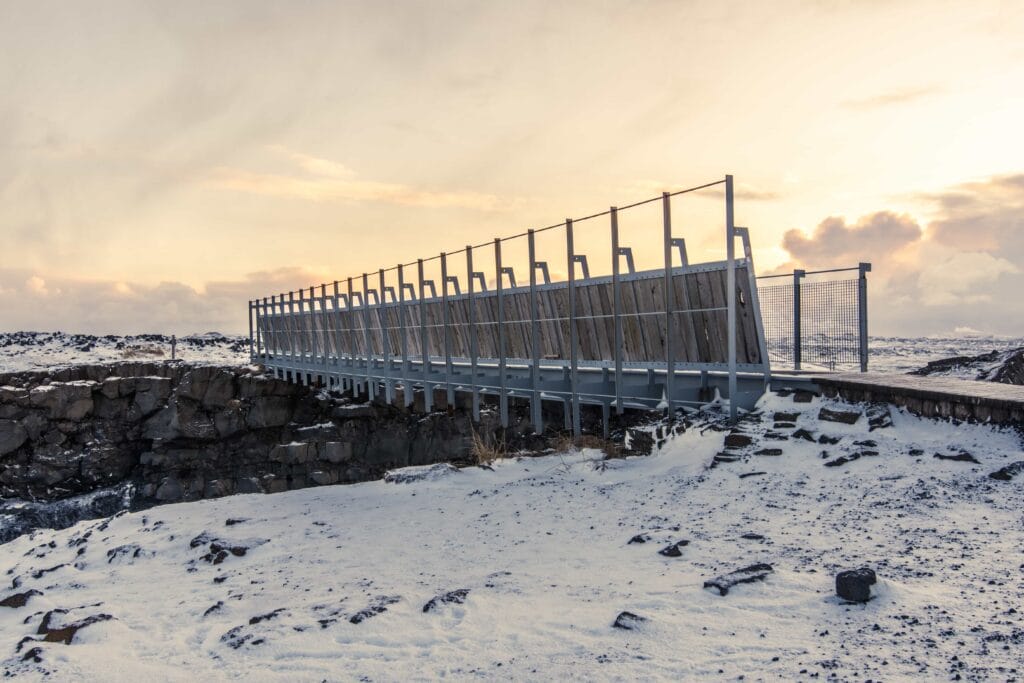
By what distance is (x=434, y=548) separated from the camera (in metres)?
8.04

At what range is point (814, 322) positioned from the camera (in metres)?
15.2

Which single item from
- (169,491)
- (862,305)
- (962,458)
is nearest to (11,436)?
(169,491)

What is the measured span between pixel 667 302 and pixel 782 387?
2178 millimetres

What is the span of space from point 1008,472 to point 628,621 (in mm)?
4719

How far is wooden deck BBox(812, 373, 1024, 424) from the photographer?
914cm

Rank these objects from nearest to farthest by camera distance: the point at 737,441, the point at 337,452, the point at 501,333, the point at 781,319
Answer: the point at 737,441 → the point at 781,319 → the point at 501,333 → the point at 337,452

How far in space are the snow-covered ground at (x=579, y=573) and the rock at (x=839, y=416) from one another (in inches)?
4.0

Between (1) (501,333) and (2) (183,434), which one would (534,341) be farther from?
(2) (183,434)

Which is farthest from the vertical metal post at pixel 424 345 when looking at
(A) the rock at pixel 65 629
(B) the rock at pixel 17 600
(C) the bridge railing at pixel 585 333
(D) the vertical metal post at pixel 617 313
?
(A) the rock at pixel 65 629

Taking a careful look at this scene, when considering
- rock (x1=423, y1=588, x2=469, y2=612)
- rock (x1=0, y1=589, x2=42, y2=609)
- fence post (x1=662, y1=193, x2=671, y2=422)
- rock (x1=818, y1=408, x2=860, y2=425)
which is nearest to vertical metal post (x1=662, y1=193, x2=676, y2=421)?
fence post (x1=662, y1=193, x2=671, y2=422)

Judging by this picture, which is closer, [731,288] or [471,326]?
[731,288]

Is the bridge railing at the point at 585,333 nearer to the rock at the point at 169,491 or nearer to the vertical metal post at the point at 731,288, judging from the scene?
the vertical metal post at the point at 731,288

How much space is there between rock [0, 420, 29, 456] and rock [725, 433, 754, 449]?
27.4 m

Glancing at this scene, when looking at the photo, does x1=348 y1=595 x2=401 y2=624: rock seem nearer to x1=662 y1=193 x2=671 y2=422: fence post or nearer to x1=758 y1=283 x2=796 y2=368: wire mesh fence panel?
x1=662 y1=193 x2=671 y2=422: fence post
